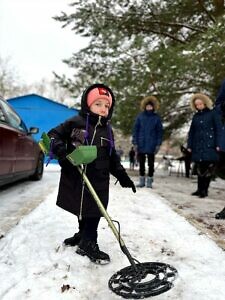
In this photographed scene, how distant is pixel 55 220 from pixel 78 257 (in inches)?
52.0

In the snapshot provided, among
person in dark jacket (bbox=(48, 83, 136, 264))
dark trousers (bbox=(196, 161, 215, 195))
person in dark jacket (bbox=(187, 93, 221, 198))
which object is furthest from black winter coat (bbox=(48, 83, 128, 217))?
dark trousers (bbox=(196, 161, 215, 195))

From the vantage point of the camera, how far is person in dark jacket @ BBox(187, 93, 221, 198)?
23.0ft

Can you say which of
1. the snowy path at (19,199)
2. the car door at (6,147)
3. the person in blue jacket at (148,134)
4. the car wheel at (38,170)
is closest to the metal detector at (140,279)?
the snowy path at (19,199)

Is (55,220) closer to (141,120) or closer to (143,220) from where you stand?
(143,220)

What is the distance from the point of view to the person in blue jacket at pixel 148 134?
7992mm

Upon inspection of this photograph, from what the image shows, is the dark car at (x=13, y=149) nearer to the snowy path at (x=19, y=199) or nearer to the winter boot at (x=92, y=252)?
the snowy path at (x=19, y=199)

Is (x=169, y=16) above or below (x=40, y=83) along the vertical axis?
below

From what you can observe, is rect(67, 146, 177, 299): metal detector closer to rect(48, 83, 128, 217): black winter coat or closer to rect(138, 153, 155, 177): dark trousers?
rect(48, 83, 128, 217): black winter coat

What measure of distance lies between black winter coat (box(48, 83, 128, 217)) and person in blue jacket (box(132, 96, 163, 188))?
459 centimetres

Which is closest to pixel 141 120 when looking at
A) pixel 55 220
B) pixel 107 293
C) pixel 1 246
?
pixel 55 220

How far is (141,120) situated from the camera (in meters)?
8.16

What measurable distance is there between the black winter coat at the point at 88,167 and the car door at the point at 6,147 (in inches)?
97.5

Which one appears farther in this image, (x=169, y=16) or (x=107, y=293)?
(x=169, y=16)

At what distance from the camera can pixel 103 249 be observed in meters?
3.46
